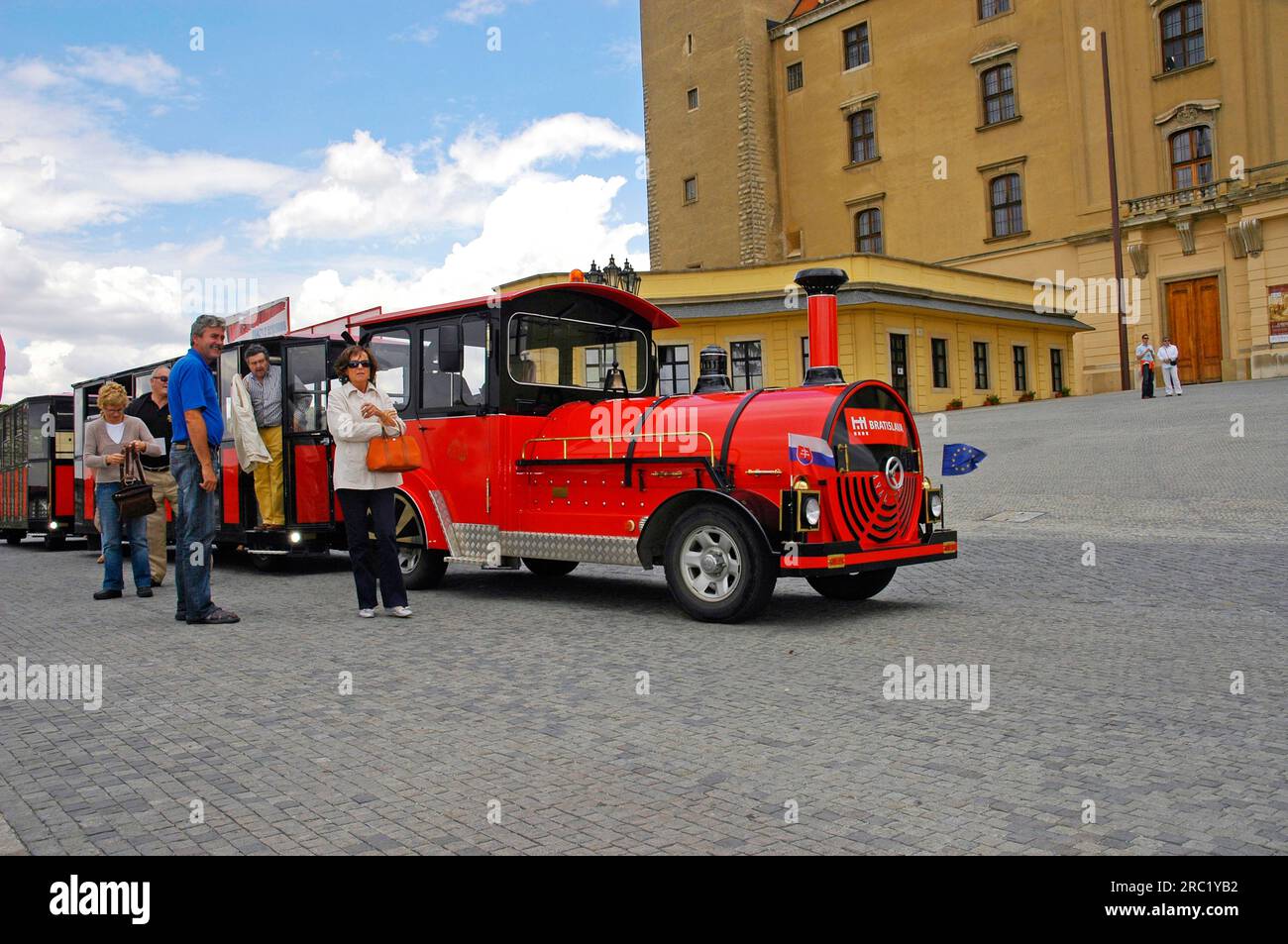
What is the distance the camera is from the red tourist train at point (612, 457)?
7.59 m

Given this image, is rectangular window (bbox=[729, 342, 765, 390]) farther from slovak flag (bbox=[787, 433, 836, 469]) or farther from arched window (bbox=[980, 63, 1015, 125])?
slovak flag (bbox=[787, 433, 836, 469])

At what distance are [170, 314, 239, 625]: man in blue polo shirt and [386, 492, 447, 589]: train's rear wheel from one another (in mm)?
2151

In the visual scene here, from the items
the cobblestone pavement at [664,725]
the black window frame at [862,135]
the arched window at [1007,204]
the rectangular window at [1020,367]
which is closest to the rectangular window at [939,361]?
the rectangular window at [1020,367]

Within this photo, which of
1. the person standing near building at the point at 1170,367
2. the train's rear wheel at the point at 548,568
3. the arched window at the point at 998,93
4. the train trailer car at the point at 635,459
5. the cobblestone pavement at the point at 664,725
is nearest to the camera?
the cobblestone pavement at the point at 664,725

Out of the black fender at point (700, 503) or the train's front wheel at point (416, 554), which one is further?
the train's front wheel at point (416, 554)

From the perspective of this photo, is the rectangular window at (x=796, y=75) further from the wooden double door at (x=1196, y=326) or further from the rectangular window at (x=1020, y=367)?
the wooden double door at (x=1196, y=326)

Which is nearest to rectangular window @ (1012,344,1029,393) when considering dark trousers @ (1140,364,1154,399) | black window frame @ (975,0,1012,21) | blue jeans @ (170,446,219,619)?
dark trousers @ (1140,364,1154,399)

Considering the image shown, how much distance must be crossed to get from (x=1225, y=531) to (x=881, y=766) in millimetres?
9492

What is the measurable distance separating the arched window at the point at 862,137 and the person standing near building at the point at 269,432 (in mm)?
40132

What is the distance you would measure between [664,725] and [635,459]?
3.81 meters

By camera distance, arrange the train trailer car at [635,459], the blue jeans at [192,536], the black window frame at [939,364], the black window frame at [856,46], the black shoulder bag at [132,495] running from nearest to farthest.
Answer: the train trailer car at [635,459] < the blue jeans at [192,536] < the black shoulder bag at [132,495] < the black window frame at [939,364] < the black window frame at [856,46]

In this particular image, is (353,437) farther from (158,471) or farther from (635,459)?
(158,471)
